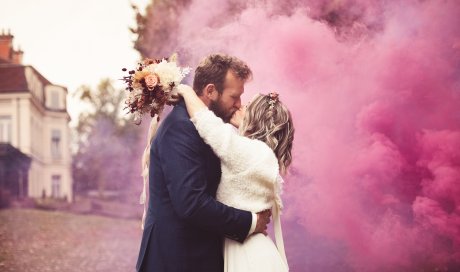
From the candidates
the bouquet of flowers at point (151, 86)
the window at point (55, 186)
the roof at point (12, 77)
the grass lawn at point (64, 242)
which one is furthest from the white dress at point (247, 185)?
the roof at point (12, 77)

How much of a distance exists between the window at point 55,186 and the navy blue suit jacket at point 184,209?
3.09 metres

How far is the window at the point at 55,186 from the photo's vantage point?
5613 millimetres

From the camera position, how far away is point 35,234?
5.59 m

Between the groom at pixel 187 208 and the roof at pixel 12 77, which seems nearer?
the groom at pixel 187 208

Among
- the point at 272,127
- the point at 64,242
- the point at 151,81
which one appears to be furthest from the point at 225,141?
the point at 64,242

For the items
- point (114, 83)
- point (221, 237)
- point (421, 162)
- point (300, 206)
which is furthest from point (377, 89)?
point (221, 237)

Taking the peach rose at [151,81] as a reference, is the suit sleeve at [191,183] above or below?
below

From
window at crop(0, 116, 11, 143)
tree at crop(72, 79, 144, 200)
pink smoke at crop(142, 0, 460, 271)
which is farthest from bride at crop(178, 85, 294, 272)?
window at crop(0, 116, 11, 143)

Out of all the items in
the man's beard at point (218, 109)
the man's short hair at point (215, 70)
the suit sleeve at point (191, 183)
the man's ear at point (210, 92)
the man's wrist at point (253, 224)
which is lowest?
the man's wrist at point (253, 224)

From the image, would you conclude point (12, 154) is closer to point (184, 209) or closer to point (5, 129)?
point (5, 129)

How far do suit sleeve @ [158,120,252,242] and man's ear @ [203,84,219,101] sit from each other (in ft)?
1.01

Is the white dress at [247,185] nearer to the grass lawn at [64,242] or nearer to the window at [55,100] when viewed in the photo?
the grass lawn at [64,242]

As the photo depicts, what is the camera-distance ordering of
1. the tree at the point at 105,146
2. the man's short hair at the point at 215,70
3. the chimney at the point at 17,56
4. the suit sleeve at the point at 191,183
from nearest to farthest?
the suit sleeve at the point at 191,183
the man's short hair at the point at 215,70
the chimney at the point at 17,56
the tree at the point at 105,146

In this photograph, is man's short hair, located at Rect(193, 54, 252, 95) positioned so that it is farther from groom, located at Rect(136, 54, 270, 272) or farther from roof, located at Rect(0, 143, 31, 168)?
roof, located at Rect(0, 143, 31, 168)
